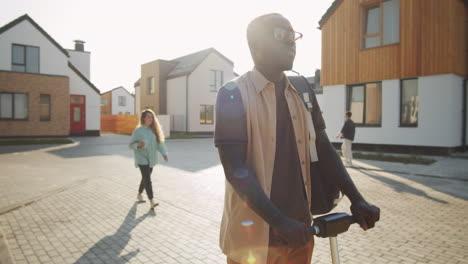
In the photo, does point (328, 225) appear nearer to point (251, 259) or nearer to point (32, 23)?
point (251, 259)

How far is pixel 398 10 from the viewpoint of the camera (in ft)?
48.8

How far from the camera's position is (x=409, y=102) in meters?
14.6

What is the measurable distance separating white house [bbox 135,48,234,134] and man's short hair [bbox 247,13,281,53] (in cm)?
3241

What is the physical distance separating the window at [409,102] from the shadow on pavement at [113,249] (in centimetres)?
1307

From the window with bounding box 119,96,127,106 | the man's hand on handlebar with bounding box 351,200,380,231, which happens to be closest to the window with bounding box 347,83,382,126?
the man's hand on handlebar with bounding box 351,200,380,231

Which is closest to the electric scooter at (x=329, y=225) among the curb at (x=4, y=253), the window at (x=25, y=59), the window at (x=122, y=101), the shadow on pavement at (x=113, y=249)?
the shadow on pavement at (x=113, y=249)

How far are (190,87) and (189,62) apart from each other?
15.0ft

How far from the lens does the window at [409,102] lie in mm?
14445

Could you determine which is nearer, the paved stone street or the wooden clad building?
the paved stone street

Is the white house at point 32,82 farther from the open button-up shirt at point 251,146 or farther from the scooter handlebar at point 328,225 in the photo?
the scooter handlebar at point 328,225

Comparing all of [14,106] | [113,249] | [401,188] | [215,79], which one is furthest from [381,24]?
[14,106]

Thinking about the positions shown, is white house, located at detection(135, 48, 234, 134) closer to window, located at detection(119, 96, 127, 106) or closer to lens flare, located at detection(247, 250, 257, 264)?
window, located at detection(119, 96, 127, 106)

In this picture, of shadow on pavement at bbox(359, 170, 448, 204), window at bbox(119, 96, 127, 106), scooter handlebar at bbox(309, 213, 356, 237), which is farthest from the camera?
window at bbox(119, 96, 127, 106)

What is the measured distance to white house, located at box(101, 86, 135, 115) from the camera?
6612 centimetres
